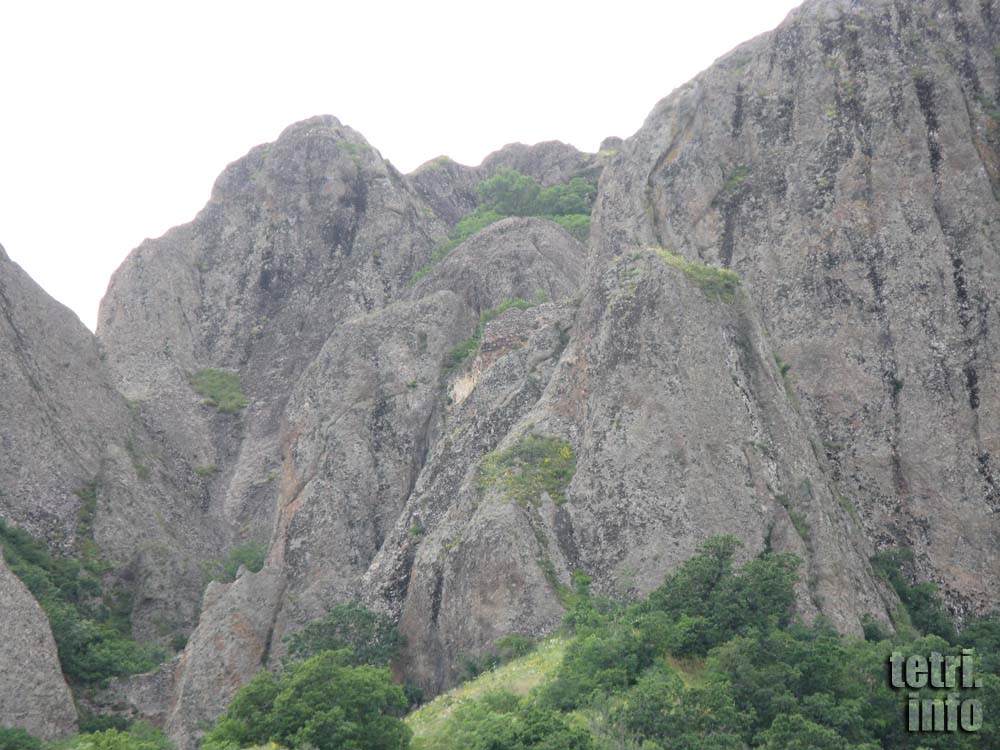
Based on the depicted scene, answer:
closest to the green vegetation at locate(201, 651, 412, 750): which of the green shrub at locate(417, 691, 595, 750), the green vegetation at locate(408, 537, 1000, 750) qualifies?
the green shrub at locate(417, 691, 595, 750)

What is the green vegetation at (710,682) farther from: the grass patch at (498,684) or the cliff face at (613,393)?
the cliff face at (613,393)

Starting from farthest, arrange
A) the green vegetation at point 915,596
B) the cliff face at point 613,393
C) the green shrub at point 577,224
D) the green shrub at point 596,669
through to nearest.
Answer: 1. the green shrub at point 577,224
2. the cliff face at point 613,393
3. the green vegetation at point 915,596
4. the green shrub at point 596,669

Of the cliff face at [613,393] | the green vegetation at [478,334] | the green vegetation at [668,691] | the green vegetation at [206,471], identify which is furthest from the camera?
the green vegetation at [206,471]

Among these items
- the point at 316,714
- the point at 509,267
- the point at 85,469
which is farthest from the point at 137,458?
the point at 316,714

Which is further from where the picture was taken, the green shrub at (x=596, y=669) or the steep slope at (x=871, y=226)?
the steep slope at (x=871, y=226)

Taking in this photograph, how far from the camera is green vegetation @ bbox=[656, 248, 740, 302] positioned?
53000 millimetres

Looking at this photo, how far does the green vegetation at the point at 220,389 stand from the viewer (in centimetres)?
8388

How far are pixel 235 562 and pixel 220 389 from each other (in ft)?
65.8

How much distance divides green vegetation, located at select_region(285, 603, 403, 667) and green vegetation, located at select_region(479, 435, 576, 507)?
25.5 feet

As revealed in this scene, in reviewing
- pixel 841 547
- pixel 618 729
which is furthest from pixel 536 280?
pixel 618 729

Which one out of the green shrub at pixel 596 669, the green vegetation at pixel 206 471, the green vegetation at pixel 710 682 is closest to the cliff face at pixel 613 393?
the green vegetation at pixel 206 471

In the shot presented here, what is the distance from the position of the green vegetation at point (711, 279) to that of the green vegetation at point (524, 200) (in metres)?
46.8

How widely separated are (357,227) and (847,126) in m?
44.1

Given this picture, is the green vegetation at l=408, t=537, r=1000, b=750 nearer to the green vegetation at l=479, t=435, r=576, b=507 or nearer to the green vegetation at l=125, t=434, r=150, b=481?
the green vegetation at l=479, t=435, r=576, b=507
